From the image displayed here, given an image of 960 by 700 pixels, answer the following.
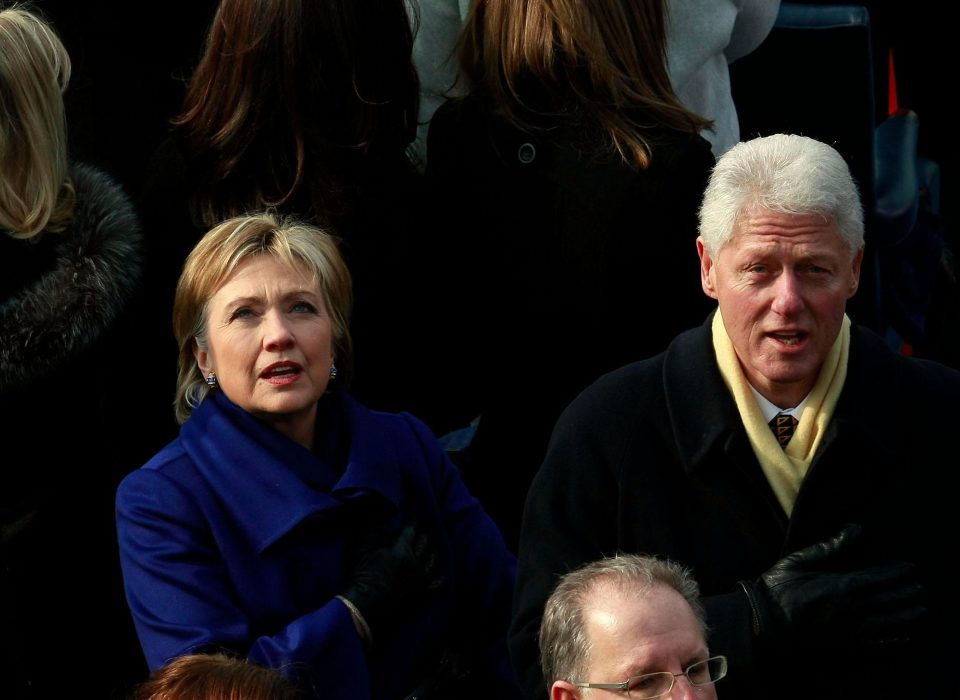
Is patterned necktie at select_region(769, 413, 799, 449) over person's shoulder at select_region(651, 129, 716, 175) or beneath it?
beneath

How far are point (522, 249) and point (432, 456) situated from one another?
472mm

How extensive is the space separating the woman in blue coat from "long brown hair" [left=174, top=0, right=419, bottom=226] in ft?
0.60

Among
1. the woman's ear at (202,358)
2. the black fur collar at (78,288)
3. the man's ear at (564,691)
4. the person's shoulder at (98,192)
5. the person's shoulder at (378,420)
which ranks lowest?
the man's ear at (564,691)

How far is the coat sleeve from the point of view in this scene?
3070 mm

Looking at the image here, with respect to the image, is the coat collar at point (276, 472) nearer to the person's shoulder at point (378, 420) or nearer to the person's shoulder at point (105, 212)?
the person's shoulder at point (378, 420)

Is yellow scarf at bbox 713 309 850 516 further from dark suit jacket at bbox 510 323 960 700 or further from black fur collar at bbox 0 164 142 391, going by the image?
black fur collar at bbox 0 164 142 391

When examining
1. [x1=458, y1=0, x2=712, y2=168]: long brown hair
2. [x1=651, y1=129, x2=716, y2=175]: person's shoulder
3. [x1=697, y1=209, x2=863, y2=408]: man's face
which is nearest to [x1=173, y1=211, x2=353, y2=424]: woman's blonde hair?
[x1=458, y1=0, x2=712, y2=168]: long brown hair

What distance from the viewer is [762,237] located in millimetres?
3047

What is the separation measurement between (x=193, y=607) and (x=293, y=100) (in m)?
1.04

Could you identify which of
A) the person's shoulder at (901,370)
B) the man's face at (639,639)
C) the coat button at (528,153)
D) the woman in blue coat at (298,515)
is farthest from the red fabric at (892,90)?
the man's face at (639,639)

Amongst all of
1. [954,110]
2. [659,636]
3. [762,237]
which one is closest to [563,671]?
[659,636]

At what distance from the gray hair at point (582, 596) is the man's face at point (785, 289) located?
43cm

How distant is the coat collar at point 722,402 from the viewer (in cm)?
306

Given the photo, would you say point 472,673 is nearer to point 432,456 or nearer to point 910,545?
point 432,456
